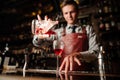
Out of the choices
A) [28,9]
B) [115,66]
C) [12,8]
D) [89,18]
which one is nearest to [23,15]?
[28,9]

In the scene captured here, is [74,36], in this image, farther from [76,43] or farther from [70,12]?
[70,12]

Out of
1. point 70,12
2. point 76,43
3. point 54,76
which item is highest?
point 70,12

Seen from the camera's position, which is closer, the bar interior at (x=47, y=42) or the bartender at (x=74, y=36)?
the bar interior at (x=47, y=42)

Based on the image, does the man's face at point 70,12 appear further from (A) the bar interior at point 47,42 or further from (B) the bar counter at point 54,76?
(B) the bar counter at point 54,76

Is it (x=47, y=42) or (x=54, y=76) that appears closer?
(x=54, y=76)

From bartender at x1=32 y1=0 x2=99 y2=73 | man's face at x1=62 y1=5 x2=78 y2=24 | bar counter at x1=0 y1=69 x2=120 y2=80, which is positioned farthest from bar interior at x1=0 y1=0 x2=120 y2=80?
man's face at x1=62 y1=5 x2=78 y2=24

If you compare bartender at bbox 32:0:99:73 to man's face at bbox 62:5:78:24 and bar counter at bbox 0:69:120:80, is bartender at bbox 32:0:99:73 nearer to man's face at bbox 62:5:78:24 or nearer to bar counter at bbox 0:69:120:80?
man's face at bbox 62:5:78:24

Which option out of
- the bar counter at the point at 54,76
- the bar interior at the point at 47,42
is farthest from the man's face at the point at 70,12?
the bar counter at the point at 54,76

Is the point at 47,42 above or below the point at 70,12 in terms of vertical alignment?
below

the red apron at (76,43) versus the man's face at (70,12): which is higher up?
the man's face at (70,12)

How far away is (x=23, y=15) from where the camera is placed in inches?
265

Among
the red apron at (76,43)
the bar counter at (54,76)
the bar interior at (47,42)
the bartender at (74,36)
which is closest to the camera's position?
the bar counter at (54,76)

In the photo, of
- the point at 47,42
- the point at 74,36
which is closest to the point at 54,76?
the point at 47,42

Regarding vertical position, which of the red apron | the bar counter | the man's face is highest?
the man's face
